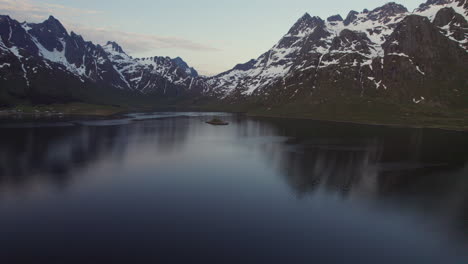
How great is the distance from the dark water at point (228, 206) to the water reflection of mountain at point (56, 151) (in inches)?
25.3

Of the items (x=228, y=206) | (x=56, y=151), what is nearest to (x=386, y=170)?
(x=228, y=206)

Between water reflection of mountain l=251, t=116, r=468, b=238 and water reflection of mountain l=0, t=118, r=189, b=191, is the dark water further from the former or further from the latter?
water reflection of mountain l=0, t=118, r=189, b=191

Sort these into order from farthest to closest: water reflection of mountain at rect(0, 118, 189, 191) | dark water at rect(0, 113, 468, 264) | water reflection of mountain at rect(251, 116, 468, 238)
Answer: water reflection of mountain at rect(0, 118, 189, 191) → water reflection of mountain at rect(251, 116, 468, 238) → dark water at rect(0, 113, 468, 264)

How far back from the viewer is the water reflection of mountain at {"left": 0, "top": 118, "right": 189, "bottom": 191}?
78300mm

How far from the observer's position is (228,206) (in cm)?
6247

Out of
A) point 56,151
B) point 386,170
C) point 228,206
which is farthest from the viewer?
point 56,151

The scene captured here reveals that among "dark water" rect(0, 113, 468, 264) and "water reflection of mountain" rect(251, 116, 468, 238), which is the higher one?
"water reflection of mountain" rect(251, 116, 468, 238)

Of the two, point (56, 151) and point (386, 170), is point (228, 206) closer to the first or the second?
point (386, 170)

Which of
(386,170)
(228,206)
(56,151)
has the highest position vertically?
(386,170)

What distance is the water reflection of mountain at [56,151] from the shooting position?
78.3 metres

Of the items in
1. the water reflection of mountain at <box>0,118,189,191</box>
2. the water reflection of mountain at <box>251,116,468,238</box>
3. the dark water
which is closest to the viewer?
the dark water

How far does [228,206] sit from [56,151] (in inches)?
3158

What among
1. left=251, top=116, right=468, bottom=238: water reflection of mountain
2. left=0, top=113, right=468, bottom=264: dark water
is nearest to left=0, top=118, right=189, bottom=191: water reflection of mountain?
left=0, top=113, right=468, bottom=264: dark water

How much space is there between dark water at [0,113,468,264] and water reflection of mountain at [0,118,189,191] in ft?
2.11
